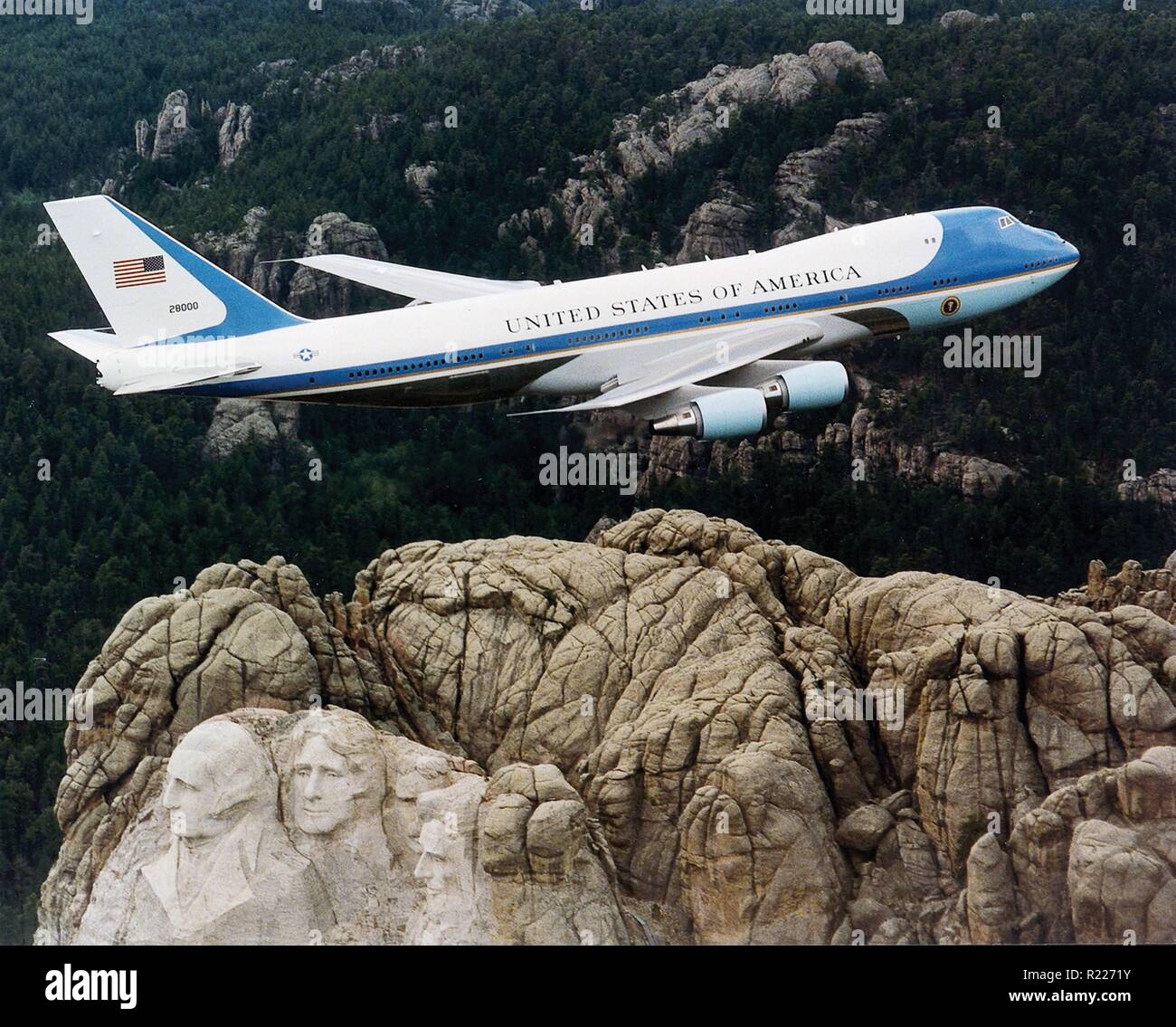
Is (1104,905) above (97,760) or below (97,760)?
below

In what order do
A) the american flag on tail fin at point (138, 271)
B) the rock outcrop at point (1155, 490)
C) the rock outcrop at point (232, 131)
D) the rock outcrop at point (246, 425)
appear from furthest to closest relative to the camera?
1. the rock outcrop at point (232, 131)
2. the rock outcrop at point (246, 425)
3. the rock outcrop at point (1155, 490)
4. the american flag on tail fin at point (138, 271)

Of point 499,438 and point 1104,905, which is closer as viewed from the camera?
point 1104,905

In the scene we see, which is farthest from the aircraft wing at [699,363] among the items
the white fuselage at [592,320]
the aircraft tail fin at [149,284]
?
the aircraft tail fin at [149,284]

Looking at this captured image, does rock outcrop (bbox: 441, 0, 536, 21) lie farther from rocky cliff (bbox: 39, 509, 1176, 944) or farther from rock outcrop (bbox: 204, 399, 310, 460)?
rocky cliff (bbox: 39, 509, 1176, 944)

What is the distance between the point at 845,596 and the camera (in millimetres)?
44062

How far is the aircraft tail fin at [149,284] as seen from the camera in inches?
1674

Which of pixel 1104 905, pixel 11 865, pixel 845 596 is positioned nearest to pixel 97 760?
pixel 11 865

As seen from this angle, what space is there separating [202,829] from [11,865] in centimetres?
1719

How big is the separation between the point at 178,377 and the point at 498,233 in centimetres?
A: 2042

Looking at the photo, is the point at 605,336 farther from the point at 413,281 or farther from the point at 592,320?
the point at 413,281

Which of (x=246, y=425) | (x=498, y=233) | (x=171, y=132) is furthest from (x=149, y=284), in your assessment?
(x=171, y=132)

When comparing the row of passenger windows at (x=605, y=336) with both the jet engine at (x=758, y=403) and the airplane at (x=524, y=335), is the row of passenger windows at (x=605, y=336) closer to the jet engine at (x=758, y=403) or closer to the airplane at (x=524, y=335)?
the airplane at (x=524, y=335)

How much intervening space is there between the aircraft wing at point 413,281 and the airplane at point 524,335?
0.49 ft
